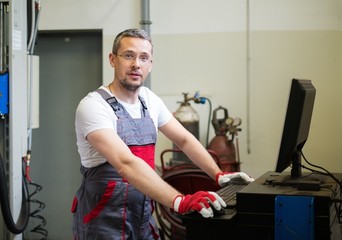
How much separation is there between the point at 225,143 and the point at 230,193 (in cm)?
180

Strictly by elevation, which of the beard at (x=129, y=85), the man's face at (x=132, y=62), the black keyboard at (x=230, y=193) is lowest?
the black keyboard at (x=230, y=193)

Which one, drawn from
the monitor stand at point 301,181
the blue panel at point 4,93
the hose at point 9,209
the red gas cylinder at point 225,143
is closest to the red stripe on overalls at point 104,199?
the monitor stand at point 301,181

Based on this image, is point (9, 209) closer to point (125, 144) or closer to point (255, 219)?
point (125, 144)

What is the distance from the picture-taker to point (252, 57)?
12.1 ft

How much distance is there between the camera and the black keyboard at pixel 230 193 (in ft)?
4.86

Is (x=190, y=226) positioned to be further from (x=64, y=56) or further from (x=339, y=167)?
(x=64, y=56)

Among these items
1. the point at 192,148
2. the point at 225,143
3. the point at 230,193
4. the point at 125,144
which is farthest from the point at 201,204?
the point at 225,143

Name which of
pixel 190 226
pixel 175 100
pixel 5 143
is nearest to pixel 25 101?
pixel 5 143

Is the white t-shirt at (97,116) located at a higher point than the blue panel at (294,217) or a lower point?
higher

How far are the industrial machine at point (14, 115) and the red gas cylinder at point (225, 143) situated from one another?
4.10 feet

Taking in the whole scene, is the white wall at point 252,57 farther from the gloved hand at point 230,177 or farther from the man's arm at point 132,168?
the man's arm at point 132,168

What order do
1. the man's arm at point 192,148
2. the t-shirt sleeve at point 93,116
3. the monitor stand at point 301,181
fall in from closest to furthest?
the monitor stand at point 301,181
the t-shirt sleeve at point 93,116
the man's arm at point 192,148

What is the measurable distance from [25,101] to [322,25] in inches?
83.1

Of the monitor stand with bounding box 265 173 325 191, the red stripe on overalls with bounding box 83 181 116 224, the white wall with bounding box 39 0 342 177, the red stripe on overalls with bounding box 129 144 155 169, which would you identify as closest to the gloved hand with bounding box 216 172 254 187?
the monitor stand with bounding box 265 173 325 191
